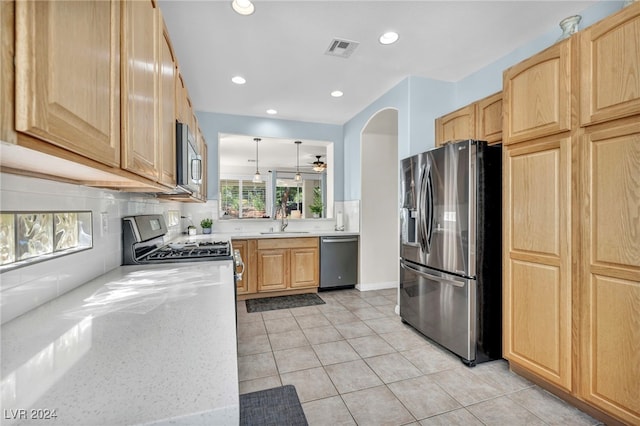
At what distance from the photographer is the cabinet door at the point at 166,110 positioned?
1420mm

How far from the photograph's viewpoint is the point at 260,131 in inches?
177

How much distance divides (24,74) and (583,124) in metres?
2.30

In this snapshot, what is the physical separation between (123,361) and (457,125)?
3.11m

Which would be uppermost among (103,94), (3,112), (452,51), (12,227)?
(452,51)

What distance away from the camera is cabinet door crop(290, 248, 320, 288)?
417 centimetres

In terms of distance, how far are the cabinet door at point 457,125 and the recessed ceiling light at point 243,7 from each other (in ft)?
6.65

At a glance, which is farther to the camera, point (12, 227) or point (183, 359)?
point (12, 227)

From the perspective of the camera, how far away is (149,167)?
118cm

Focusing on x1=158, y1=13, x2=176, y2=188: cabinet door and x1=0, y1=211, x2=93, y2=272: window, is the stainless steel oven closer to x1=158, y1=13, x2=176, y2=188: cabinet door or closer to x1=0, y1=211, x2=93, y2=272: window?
x1=0, y1=211, x2=93, y2=272: window

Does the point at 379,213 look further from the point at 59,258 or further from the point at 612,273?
the point at 59,258

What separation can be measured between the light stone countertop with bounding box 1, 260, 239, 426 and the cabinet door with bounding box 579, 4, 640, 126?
2.08m

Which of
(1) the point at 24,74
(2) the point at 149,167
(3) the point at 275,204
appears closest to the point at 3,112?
(1) the point at 24,74

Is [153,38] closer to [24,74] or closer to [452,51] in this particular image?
[24,74]

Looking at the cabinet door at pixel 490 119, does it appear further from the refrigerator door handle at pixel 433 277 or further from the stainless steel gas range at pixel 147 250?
→ the stainless steel gas range at pixel 147 250
